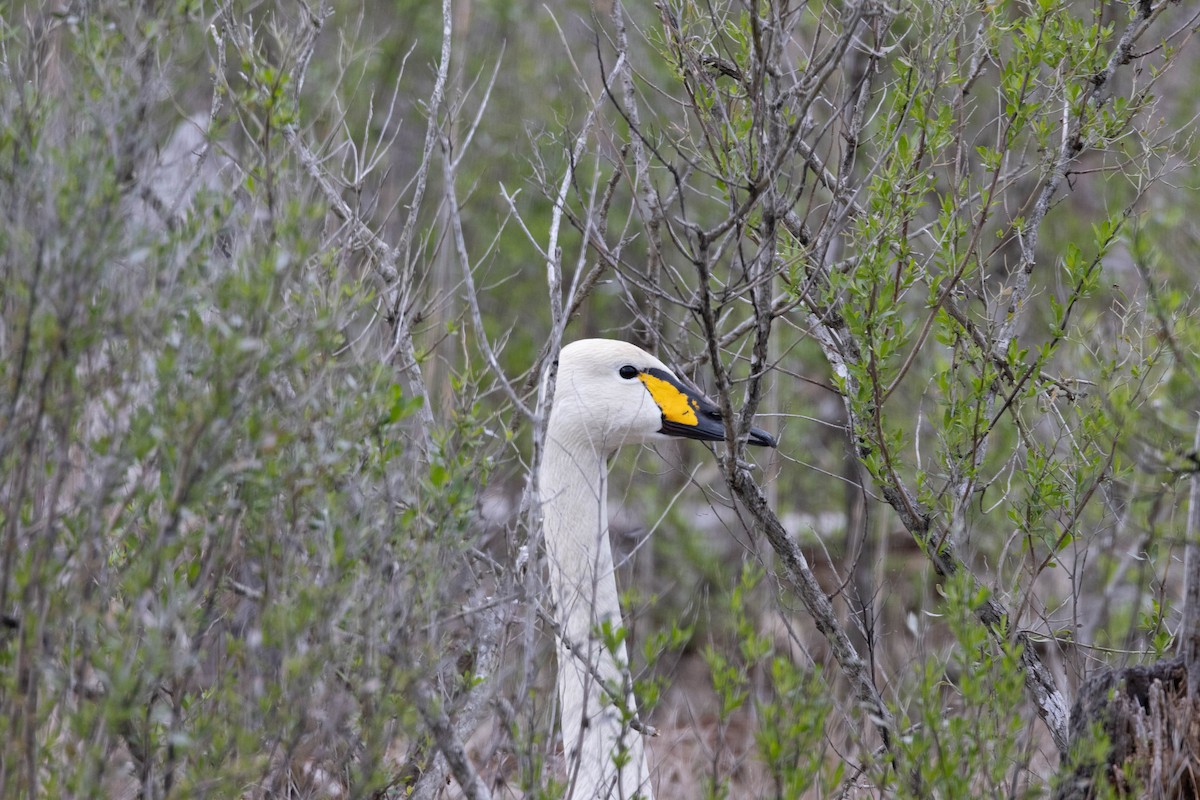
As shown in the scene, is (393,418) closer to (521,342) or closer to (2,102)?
(2,102)

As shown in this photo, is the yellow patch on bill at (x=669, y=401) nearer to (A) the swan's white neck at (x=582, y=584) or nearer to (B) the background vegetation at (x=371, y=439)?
(A) the swan's white neck at (x=582, y=584)

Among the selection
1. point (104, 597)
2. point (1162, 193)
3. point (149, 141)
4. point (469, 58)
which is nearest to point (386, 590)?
point (104, 597)

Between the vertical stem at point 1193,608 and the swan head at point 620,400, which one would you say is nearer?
the vertical stem at point 1193,608

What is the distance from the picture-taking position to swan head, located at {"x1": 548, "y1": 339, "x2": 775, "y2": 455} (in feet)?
14.4

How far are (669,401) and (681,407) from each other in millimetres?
46

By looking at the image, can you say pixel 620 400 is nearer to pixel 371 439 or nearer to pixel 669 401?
pixel 669 401

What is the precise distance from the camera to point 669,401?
4.43 m

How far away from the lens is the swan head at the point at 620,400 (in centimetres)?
438

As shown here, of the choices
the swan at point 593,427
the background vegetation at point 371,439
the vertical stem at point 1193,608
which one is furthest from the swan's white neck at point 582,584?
the vertical stem at point 1193,608

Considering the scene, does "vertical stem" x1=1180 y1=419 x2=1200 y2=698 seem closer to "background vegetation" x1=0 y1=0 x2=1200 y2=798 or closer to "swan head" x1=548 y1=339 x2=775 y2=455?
"background vegetation" x1=0 y1=0 x2=1200 y2=798

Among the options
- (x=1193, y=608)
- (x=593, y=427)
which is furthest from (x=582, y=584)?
(x=1193, y=608)

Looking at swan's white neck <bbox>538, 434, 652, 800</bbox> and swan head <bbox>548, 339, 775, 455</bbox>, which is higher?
swan head <bbox>548, 339, 775, 455</bbox>

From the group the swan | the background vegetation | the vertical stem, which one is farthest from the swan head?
the vertical stem

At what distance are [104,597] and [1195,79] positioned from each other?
10864mm
